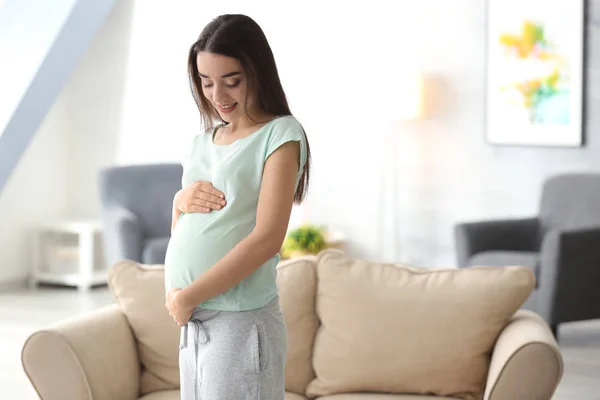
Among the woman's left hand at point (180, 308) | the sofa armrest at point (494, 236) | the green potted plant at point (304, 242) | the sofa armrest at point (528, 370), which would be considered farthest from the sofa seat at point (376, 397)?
the green potted plant at point (304, 242)

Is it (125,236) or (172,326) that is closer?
(172,326)

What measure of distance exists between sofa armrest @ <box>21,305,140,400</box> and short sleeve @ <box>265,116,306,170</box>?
1064 millimetres

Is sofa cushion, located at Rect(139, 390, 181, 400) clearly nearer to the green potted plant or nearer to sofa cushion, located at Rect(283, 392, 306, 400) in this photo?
sofa cushion, located at Rect(283, 392, 306, 400)

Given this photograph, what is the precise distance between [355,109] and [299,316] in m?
3.93

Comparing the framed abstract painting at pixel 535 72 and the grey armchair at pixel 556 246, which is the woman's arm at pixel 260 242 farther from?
the framed abstract painting at pixel 535 72

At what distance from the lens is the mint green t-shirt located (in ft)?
5.91

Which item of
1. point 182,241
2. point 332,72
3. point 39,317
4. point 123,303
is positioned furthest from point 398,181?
point 182,241

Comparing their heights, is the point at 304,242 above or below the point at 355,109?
Result: below

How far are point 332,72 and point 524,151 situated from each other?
1.43 m

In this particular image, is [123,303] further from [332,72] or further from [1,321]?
[332,72]

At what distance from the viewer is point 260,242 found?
1768 millimetres

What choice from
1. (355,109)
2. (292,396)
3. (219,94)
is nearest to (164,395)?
(292,396)

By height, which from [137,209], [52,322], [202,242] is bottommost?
[52,322]

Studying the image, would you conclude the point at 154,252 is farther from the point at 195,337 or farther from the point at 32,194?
the point at 195,337
